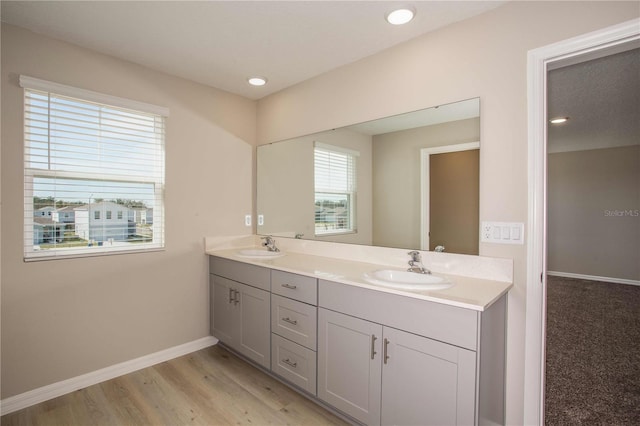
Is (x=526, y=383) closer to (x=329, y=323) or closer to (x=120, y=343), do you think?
(x=329, y=323)

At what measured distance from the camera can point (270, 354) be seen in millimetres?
2203

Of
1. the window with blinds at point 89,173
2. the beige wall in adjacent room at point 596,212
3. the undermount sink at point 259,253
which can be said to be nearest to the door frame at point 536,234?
the undermount sink at point 259,253

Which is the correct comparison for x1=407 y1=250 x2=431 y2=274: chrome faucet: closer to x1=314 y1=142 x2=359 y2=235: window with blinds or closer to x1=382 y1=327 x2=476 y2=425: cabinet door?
x1=382 y1=327 x2=476 y2=425: cabinet door

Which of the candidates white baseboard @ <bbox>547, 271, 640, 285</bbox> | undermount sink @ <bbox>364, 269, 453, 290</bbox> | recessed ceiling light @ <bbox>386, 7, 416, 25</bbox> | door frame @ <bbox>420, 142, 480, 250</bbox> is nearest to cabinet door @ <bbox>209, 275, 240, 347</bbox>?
undermount sink @ <bbox>364, 269, 453, 290</bbox>

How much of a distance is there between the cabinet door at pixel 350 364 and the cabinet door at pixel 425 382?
0.20ft

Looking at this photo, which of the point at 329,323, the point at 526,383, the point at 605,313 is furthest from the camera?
the point at 605,313

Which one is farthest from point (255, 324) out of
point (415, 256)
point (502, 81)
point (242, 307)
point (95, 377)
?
point (502, 81)

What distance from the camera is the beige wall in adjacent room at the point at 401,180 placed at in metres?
1.99

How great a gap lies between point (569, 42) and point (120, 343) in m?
3.34

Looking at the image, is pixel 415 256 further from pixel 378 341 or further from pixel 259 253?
pixel 259 253

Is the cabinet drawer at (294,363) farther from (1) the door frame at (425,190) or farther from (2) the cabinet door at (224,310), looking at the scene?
(1) the door frame at (425,190)

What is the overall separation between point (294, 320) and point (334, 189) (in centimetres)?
108

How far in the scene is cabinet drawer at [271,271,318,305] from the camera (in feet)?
6.30

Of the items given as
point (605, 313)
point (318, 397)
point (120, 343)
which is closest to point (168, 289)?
point (120, 343)
